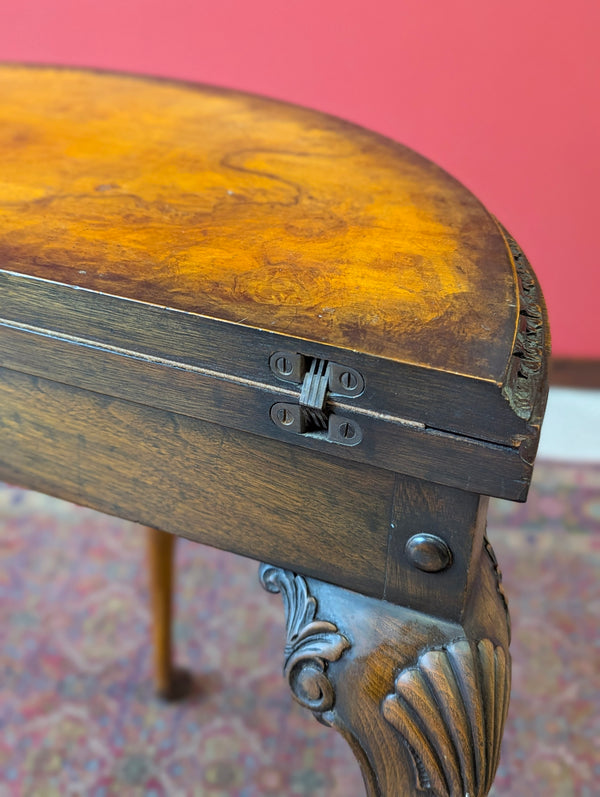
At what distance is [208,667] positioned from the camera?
49.6 inches

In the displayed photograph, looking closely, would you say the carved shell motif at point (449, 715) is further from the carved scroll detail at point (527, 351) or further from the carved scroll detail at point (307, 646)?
the carved scroll detail at point (527, 351)

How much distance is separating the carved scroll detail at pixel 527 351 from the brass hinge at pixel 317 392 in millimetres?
82

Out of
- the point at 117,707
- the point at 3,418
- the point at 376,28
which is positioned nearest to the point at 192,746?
the point at 117,707

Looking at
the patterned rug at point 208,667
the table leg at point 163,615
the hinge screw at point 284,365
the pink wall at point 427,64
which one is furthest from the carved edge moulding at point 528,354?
the pink wall at point 427,64

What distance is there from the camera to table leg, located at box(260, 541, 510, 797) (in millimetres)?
542

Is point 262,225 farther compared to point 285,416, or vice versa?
point 262,225

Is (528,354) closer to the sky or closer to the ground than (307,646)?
closer to the sky

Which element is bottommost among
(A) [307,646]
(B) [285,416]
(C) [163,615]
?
(C) [163,615]

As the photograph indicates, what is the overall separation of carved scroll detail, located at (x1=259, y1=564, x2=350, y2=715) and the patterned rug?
1.88ft

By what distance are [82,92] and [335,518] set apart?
59 centimetres

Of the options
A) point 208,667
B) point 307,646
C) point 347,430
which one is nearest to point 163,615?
point 208,667

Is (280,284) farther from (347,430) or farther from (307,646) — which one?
(307,646)

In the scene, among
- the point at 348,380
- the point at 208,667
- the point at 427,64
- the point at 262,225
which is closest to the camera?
the point at 348,380

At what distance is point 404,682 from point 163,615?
2.14ft
